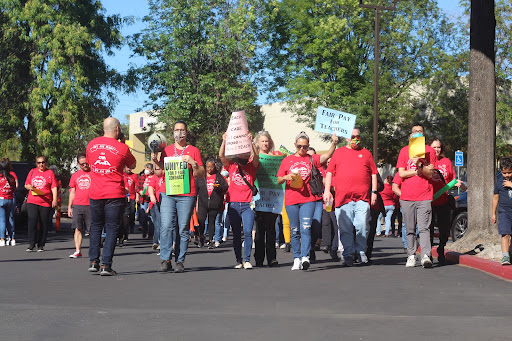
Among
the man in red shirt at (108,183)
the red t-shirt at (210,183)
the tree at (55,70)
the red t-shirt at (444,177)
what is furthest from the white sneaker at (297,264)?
the tree at (55,70)

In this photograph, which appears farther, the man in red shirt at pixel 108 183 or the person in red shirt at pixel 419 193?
the person in red shirt at pixel 419 193

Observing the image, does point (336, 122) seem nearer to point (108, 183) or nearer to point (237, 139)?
point (237, 139)

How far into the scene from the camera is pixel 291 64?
4612 centimetres

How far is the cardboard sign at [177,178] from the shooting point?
424 inches

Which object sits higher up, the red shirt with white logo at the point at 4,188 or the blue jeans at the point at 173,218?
the red shirt with white logo at the point at 4,188

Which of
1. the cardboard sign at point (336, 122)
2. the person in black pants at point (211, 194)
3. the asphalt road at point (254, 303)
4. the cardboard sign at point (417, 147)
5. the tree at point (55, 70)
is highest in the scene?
the tree at point (55, 70)

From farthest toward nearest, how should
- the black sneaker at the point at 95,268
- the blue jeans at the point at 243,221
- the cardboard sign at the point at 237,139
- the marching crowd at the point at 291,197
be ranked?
the blue jeans at the point at 243,221, the cardboard sign at the point at 237,139, the black sneaker at the point at 95,268, the marching crowd at the point at 291,197

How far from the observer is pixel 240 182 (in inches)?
462

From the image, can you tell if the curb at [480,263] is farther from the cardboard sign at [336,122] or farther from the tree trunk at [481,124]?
the cardboard sign at [336,122]

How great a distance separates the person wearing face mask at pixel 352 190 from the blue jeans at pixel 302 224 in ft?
1.67

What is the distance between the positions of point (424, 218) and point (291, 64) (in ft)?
115

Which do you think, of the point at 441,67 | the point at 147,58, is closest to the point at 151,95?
the point at 147,58

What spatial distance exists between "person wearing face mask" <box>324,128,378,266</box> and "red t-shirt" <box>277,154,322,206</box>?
0.42m

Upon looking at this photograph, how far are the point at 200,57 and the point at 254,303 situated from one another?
39.7m
